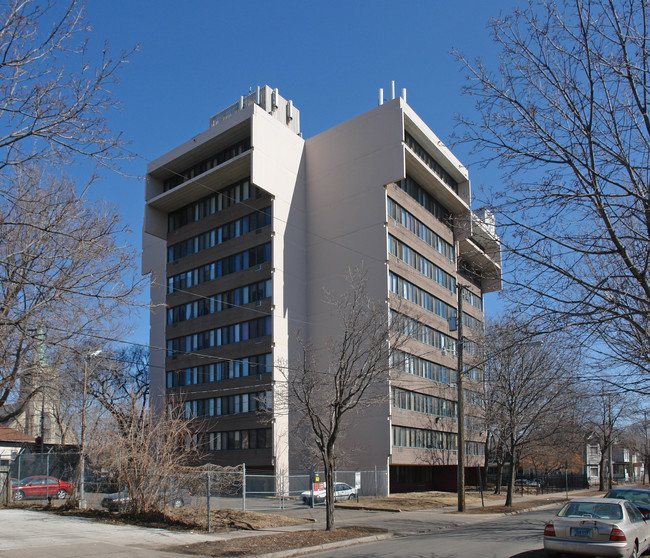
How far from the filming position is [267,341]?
43500 millimetres

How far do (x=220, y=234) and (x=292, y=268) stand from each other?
23.9 feet

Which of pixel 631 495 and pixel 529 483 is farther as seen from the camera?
pixel 529 483

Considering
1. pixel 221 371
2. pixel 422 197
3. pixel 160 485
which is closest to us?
pixel 160 485

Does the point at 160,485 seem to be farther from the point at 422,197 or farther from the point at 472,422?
the point at 422,197

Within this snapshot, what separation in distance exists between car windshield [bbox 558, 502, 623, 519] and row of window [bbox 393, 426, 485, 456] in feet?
92.7

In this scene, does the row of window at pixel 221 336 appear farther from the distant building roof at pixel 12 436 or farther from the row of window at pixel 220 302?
the distant building roof at pixel 12 436

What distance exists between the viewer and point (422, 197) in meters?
50.2

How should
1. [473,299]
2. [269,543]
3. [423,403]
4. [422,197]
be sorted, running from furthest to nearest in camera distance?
1. [473,299]
2. [422,197]
3. [423,403]
4. [269,543]

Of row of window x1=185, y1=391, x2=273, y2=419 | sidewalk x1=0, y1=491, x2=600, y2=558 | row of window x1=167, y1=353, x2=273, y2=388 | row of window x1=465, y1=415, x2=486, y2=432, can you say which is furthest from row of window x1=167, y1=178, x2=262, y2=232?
sidewalk x1=0, y1=491, x2=600, y2=558

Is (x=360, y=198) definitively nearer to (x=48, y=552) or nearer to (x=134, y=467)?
(x=134, y=467)

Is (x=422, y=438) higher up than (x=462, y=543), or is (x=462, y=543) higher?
(x=462, y=543)

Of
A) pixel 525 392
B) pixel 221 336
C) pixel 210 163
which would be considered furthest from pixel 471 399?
pixel 210 163

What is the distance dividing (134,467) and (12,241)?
9.13 m

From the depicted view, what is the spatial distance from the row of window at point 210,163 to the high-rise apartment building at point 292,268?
0.14 metres
